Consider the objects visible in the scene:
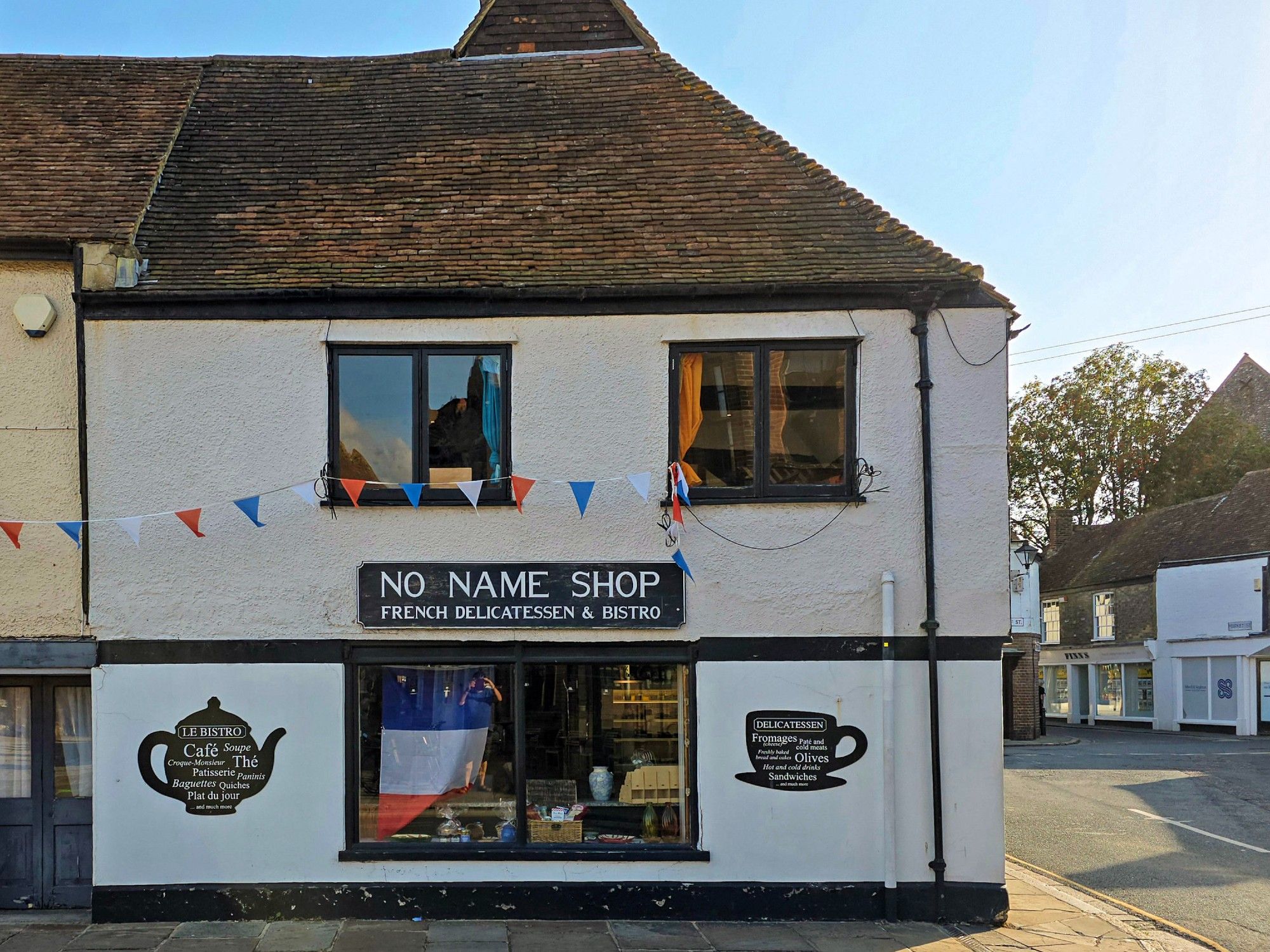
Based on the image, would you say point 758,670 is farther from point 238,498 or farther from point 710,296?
point 238,498

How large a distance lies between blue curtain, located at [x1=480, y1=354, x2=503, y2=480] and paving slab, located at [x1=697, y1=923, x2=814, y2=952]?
4197mm

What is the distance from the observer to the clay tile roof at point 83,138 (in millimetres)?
9320

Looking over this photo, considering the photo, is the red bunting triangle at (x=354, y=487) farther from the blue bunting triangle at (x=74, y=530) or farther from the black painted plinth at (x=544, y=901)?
the black painted plinth at (x=544, y=901)

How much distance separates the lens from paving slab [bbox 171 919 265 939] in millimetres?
8258

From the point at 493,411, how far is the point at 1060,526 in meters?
43.4

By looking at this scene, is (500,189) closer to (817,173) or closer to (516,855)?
(817,173)

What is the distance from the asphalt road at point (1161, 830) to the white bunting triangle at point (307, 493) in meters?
8.33

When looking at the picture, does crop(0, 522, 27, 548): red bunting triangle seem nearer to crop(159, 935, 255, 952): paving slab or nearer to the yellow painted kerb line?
crop(159, 935, 255, 952): paving slab

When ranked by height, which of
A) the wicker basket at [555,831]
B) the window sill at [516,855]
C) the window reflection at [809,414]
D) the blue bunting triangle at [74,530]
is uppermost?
the window reflection at [809,414]

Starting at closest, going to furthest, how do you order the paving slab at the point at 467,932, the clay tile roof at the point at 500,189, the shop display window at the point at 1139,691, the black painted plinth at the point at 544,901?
the paving slab at the point at 467,932, the black painted plinth at the point at 544,901, the clay tile roof at the point at 500,189, the shop display window at the point at 1139,691

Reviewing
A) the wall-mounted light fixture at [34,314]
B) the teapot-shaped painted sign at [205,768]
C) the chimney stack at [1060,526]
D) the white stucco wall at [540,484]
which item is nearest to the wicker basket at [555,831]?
the white stucco wall at [540,484]

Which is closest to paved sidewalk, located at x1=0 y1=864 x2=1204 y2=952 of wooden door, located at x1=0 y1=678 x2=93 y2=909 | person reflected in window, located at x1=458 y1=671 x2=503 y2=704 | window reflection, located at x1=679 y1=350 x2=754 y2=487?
wooden door, located at x1=0 y1=678 x2=93 y2=909

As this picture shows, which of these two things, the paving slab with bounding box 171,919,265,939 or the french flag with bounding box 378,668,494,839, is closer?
the paving slab with bounding box 171,919,265,939

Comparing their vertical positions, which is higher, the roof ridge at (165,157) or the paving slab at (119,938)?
the roof ridge at (165,157)
